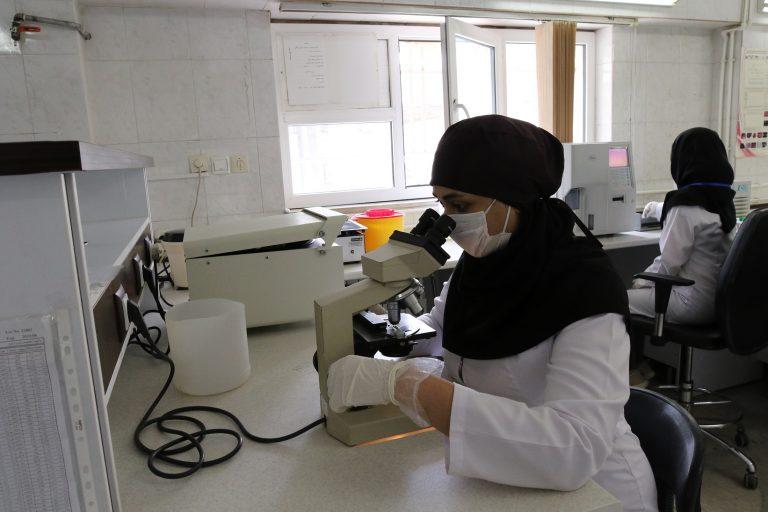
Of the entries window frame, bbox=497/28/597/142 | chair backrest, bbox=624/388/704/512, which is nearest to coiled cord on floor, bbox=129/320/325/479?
chair backrest, bbox=624/388/704/512

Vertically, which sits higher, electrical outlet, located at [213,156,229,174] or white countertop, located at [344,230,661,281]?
electrical outlet, located at [213,156,229,174]

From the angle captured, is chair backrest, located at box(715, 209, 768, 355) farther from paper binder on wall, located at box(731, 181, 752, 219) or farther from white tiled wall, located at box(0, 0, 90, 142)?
white tiled wall, located at box(0, 0, 90, 142)

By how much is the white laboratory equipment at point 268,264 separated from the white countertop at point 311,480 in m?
0.41

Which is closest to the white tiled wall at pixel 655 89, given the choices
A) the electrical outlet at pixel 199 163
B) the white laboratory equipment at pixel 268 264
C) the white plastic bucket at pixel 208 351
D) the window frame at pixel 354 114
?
the window frame at pixel 354 114

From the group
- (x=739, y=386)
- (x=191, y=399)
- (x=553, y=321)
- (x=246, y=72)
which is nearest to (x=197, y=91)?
(x=246, y=72)

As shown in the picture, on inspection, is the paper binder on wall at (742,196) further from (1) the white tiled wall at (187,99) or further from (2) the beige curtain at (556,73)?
(1) the white tiled wall at (187,99)

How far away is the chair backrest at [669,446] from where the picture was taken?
926mm

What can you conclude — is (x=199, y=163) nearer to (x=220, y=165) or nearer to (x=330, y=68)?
(x=220, y=165)

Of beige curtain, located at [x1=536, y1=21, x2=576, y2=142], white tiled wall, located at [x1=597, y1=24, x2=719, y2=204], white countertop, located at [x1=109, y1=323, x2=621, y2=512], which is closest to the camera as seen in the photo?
white countertop, located at [x1=109, y1=323, x2=621, y2=512]

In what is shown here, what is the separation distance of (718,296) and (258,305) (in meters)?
1.72

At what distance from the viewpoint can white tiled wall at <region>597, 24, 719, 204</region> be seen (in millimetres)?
3662

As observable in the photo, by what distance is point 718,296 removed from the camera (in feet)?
6.88

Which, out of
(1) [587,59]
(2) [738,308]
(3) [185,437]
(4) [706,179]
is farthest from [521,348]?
(1) [587,59]

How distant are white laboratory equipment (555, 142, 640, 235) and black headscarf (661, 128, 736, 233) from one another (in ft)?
1.47
